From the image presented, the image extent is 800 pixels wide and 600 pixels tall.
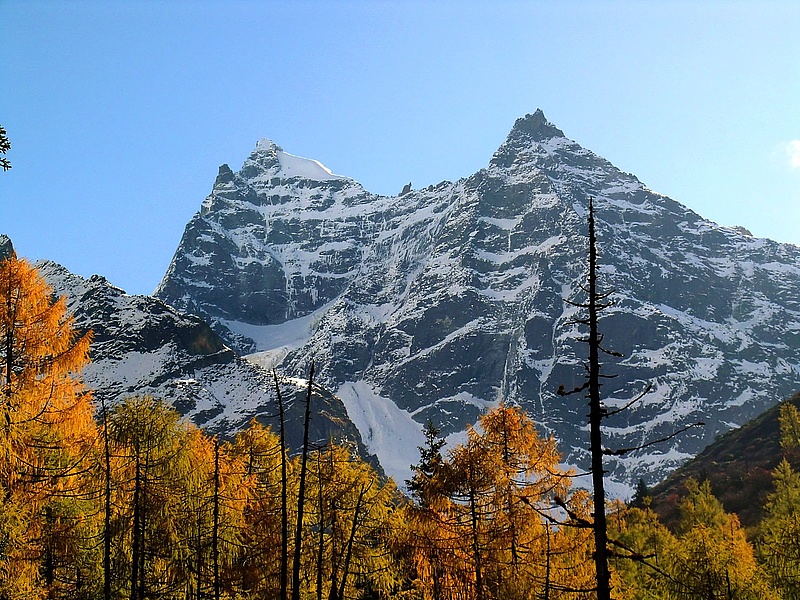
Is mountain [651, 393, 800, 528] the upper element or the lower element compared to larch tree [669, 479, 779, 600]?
upper

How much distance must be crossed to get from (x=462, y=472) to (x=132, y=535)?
9299 millimetres

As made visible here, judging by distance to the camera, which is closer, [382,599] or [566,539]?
[566,539]

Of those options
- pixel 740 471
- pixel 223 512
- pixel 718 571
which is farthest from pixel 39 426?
pixel 740 471

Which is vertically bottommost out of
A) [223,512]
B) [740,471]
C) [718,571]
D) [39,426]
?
[718,571]

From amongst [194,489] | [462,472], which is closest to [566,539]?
[462,472]

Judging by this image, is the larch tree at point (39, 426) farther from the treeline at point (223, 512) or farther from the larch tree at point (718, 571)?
the larch tree at point (718, 571)

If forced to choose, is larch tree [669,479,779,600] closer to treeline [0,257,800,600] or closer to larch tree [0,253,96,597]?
treeline [0,257,800,600]

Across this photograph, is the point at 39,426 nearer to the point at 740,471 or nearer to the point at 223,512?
the point at 223,512

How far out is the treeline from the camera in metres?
17.6

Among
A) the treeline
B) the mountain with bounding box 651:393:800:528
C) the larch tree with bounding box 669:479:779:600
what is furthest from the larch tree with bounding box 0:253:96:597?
the mountain with bounding box 651:393:800:528

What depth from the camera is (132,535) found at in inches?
805

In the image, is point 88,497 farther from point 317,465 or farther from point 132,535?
point 317,465

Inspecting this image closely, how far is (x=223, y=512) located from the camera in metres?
21.2

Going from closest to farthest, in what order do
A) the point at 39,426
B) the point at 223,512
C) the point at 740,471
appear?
the point at 39,426
the point at 223,512
the point at 740,471
